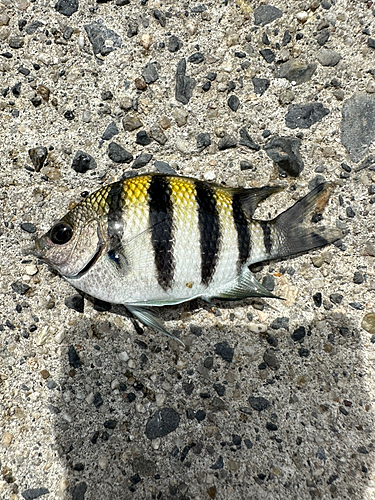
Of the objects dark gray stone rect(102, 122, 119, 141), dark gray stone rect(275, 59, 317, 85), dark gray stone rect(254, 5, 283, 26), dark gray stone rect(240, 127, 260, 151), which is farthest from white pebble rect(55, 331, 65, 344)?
dark gray stone rect(254, 5, 283, 26)

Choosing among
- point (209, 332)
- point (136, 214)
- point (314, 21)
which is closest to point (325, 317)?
point (209, 332)

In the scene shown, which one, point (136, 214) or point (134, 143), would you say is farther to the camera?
point (134, 143)

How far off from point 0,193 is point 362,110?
2.25 metres

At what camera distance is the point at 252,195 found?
208 cm

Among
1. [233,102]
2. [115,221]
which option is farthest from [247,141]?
[115,221]

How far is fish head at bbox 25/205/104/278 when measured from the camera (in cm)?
186

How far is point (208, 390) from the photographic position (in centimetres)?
209

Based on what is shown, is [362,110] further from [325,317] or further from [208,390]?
[208,390]

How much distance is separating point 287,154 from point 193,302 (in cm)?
106

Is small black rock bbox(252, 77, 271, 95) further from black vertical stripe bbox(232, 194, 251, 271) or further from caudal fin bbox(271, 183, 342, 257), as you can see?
black vertical stripe bbox(232, 194, 251, 271)

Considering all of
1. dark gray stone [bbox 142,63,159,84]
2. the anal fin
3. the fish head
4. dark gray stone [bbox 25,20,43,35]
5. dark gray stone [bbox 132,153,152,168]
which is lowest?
the anal fin

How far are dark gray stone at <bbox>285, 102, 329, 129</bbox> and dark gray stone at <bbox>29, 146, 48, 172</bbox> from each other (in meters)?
1.49

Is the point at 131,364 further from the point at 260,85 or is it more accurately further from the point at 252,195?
the point at 260,85

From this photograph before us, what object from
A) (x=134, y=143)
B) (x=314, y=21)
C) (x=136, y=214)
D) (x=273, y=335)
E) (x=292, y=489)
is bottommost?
(x=292, y=489)
